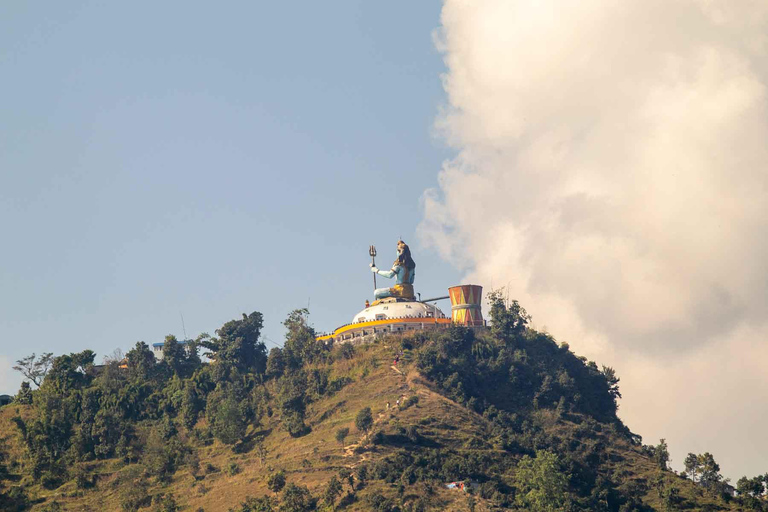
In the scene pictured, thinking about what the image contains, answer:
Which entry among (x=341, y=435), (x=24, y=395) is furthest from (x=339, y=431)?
(x=24, y=395)

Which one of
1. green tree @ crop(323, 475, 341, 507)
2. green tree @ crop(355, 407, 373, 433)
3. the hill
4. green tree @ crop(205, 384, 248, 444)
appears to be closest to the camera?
green tree @ crop(323, 475, 341, 507)

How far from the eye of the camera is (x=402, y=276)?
126 meters

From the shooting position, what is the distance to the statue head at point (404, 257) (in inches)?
4952

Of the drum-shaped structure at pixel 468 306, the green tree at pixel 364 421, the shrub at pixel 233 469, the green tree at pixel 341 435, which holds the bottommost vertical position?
the shrub at pixel 233 469

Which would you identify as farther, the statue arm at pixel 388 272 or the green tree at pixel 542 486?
the statue arm at pixel 388 272

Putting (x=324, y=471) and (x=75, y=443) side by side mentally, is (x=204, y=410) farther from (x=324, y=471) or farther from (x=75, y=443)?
(x=324, y=471)

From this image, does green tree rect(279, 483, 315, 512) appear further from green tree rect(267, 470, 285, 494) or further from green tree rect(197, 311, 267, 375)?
green tree rect(197, 311, 267, 375)

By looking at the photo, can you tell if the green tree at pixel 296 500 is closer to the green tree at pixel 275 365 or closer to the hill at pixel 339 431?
the hill at pixel 339 431

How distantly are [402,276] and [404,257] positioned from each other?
6.55ft

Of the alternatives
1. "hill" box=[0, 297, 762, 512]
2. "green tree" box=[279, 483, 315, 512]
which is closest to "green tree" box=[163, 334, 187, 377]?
"hill" box=[0, 297, 762, 512]

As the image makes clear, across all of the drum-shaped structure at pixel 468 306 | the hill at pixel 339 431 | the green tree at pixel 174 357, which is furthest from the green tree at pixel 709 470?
the green tree at pixel 174 357

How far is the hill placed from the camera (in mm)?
98750

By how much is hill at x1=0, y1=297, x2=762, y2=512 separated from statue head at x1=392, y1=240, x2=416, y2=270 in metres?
9.70

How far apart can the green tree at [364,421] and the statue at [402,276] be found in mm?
21914
